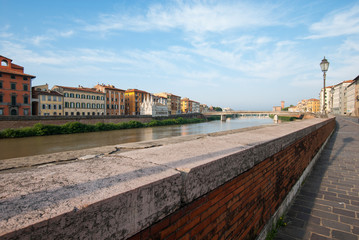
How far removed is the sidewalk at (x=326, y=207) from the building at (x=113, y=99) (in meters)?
47.8

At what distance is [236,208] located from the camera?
5.96 ft

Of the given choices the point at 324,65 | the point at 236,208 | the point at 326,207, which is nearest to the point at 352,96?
the point at 324,65

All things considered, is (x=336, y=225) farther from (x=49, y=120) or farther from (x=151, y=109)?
(x=151, y=109)

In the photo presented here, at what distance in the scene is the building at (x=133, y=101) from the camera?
56312 mm

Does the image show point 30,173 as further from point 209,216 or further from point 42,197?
point 209,216

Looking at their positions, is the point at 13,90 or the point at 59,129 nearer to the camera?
the point at 59,129

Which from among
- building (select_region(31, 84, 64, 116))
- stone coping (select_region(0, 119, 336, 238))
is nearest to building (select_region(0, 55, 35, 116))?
building (select_region(31, 84, 64, 116))

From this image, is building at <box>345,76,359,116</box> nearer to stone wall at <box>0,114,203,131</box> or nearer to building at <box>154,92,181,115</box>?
stone wall at <box>0,114,203,131</box>

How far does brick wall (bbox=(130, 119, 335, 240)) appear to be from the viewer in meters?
1.21

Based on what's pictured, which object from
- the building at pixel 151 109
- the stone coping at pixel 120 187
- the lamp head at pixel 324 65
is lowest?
the stone coping at pixel 120 187

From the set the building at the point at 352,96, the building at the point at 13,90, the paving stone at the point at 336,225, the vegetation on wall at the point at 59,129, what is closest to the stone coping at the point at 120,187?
the paving stone at the point at 336,225

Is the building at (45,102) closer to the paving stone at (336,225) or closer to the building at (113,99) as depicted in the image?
the building at (113,99)

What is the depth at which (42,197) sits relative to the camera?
859 millimetres

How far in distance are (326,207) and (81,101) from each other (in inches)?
1781
